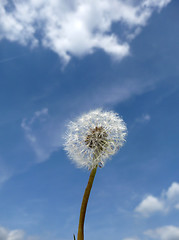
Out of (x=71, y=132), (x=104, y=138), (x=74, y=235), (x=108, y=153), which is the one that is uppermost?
(x=71, y=132)

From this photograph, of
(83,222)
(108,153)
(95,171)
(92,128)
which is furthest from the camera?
(92,128)

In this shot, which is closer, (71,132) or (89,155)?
(89,155)

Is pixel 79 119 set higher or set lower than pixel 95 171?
higher

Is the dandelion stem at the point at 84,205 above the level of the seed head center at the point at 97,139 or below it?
below

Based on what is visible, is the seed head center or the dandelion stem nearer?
the dandelion stem

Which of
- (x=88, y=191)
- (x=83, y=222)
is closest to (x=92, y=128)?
(x=88, y=191)

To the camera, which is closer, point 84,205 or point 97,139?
point 84,205

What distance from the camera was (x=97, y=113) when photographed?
41.6ft

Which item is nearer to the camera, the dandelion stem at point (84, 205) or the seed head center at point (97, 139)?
the dandelion stem at point (84, 205)

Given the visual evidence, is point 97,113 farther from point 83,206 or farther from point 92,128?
point 83,206

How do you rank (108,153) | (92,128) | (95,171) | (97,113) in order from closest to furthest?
(95,171) < (108,153) < (92,128) < (97,113)

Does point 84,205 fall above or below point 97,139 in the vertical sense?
below

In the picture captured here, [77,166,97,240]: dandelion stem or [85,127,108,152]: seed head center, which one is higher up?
[85,127,108,152]: seed head center

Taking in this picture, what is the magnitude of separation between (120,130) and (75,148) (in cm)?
226
